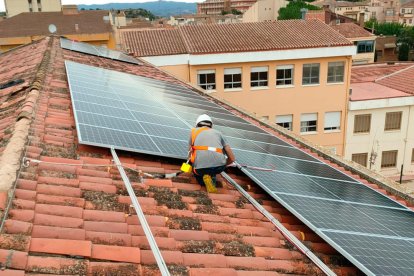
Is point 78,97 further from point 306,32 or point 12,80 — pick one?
point 306,32

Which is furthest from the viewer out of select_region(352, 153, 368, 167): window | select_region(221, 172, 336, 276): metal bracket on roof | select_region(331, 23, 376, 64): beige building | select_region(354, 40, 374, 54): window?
select_region(354, 40, 374, 54): window

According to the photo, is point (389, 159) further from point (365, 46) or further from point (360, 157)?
point (365, 46)

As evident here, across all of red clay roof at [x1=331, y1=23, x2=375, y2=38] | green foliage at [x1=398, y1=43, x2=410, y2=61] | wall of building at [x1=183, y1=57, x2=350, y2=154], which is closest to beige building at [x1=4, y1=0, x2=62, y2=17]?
red clay roof at [x1=331, y1=23, x2=375, y2=38]

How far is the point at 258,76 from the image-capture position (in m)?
32.4

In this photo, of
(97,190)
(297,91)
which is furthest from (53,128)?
(297,91)

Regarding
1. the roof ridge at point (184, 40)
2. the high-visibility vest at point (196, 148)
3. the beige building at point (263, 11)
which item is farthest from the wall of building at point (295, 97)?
the beige building at point (263, 11)

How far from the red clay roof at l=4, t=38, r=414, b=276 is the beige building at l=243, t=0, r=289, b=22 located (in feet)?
240

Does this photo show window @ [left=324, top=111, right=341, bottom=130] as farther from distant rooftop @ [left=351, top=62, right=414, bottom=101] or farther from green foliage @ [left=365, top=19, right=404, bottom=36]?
green foliage @ [left=365, top=19, right=404, bottom=36]

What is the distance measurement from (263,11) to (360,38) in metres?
24.2

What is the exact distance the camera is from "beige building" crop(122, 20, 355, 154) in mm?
31031

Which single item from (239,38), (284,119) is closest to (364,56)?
(284,119)

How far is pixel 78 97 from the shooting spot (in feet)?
28.5

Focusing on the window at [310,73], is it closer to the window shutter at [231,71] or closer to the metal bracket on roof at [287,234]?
the window shutter at [231,71]

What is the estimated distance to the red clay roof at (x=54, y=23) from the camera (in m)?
51.9
